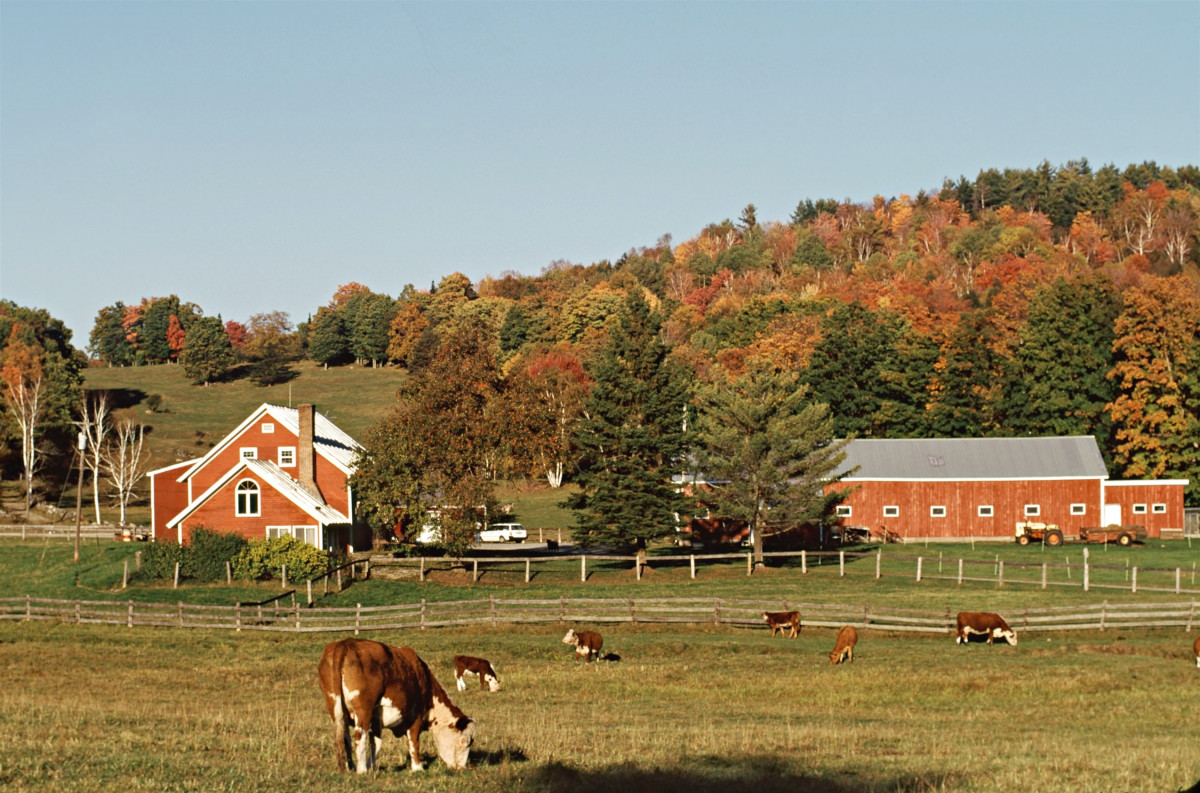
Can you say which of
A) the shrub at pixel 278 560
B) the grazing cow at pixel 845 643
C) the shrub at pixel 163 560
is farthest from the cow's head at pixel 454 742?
the shrub at pixel 163 560

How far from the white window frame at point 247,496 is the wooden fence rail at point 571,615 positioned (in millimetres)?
10297

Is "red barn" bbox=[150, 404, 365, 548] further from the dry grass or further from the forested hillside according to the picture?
the dry grass

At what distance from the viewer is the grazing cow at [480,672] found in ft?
94.8

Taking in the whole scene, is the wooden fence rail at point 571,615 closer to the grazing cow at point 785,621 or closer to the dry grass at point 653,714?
the dry grass at point 653,714

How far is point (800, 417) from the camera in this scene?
5731 centimetres

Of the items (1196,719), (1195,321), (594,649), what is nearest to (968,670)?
(1196,719)

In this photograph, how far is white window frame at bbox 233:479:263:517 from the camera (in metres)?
55.1

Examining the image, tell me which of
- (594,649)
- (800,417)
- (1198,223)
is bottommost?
(594,649)

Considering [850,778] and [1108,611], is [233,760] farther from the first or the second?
[1108,611]

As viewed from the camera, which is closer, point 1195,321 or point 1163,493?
point 1163,493

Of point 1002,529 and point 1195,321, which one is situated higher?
point 1195,321

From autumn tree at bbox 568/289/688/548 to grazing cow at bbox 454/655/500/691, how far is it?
27620mm

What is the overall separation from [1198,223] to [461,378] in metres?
172

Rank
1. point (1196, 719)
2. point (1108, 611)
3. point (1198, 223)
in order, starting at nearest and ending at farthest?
1. point (1196, 719)
2. point (1108, 611)
3. point (1198, 223)
